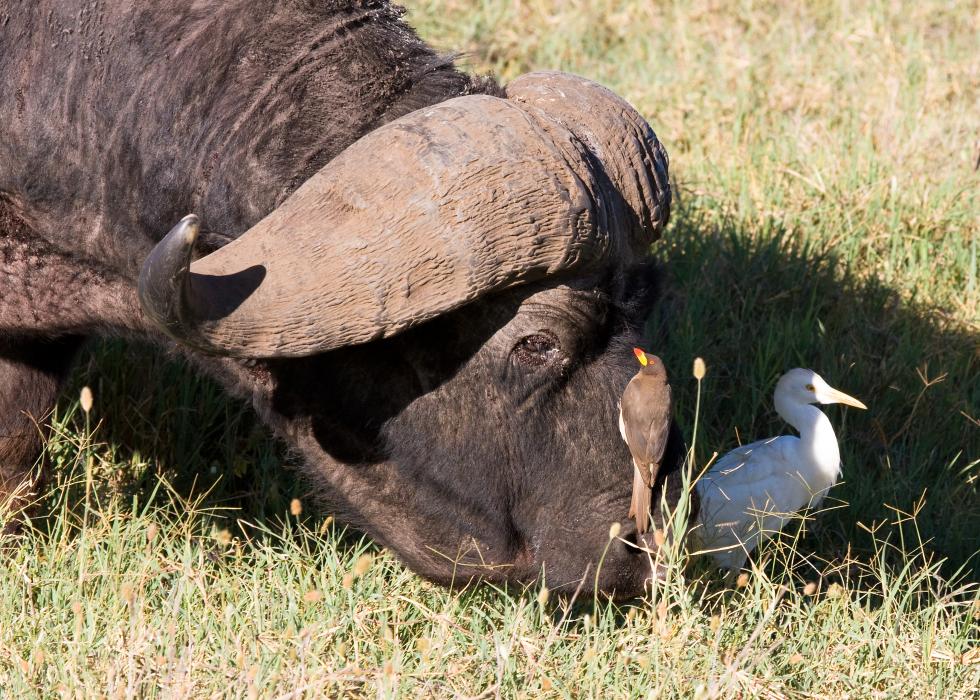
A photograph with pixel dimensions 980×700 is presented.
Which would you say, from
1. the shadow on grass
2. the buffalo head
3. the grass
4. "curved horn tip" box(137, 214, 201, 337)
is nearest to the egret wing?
the grass

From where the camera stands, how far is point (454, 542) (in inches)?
153

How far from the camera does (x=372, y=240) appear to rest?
3.18 m

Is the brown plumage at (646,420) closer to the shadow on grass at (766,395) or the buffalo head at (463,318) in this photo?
the buffalo head at (463,318)

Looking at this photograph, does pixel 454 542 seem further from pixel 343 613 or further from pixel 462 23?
pixel 462 23

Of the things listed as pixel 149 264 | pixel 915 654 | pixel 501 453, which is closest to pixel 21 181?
pixel 149 264

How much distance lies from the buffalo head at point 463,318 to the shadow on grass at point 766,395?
123 cm

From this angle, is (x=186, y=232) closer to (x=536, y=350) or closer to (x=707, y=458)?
(x=536, y=350)

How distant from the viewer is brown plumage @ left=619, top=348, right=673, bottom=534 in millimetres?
3516

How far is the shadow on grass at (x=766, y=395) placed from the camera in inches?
206

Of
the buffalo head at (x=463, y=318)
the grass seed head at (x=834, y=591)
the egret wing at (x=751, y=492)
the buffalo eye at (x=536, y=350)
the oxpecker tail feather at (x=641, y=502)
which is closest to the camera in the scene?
the buffalo head at (x=463, y=318)

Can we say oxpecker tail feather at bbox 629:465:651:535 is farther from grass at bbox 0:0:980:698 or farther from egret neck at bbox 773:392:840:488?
egret neck at bbox 773:392:840:488

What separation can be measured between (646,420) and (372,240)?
0.92 meters

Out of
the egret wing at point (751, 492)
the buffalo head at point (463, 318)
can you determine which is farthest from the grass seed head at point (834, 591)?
the buffalo head at point (463, 318)

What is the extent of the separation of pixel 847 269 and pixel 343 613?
3.63m
